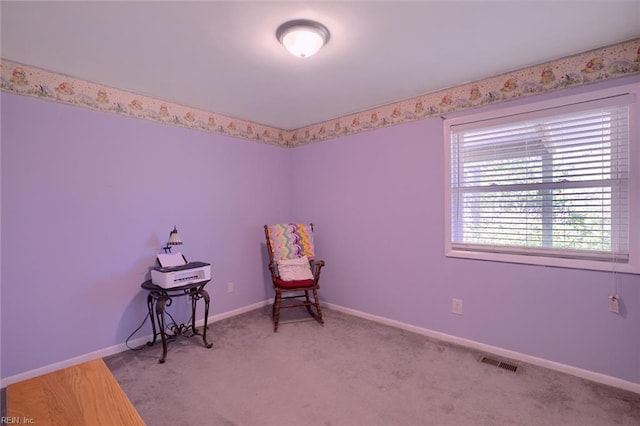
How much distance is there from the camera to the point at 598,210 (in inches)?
81.4

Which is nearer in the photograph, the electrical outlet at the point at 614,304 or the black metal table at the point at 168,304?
the electrical outlet at the point at 614,304

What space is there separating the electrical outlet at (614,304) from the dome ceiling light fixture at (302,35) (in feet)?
8.09

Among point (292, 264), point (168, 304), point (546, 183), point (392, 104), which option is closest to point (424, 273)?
point (546, 183)

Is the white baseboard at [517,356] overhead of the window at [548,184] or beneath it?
beneath

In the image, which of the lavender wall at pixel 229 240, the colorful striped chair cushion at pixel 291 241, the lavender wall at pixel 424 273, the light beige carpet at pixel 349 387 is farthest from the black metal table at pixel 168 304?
the lavender wall at pixel 424 273

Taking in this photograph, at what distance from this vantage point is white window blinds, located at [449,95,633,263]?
201cm

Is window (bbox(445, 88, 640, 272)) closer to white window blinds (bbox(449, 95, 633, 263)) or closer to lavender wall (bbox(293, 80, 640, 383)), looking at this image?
white window blinds (bbox(449, 95, 633, 263))

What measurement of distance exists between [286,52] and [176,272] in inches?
73.0

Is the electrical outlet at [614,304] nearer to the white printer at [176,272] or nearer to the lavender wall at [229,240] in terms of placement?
the lavender wall at [229,240]

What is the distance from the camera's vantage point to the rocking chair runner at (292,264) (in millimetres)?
3051

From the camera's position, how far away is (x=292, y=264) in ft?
10.6

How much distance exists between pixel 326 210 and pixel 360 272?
830 millimetres

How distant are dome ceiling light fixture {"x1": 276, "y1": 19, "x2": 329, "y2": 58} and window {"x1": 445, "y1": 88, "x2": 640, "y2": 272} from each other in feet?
4.74

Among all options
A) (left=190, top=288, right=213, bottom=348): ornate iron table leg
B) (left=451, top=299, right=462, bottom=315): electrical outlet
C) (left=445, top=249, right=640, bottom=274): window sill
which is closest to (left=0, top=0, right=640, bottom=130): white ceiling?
(left=445, top=249, right=640, bottom=274): window sill
